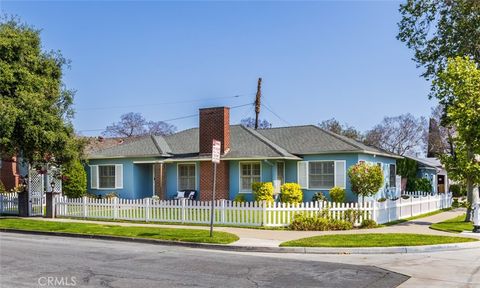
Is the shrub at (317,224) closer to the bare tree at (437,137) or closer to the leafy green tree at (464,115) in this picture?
the leafy green tree at (464,115)

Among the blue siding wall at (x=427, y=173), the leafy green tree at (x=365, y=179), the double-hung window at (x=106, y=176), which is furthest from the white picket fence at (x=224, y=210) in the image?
the blue siding wall at (x=427, y=173)

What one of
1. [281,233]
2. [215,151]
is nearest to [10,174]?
[281,233]

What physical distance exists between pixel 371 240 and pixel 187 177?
15228mm

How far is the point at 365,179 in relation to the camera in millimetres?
22469

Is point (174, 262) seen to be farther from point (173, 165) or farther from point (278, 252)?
point (173, 165)

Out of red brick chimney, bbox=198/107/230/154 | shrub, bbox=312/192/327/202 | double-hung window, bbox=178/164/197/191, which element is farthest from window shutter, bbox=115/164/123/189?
shrub, bbox=312/192/327/202

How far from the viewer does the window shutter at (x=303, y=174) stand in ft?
86.4

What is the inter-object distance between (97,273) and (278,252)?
210 inches

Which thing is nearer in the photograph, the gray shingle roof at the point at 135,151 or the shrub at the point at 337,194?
the shrub at the point at 337,194

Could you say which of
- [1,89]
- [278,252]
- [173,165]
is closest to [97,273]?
[278,252]

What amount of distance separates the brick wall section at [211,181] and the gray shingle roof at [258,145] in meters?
0.63

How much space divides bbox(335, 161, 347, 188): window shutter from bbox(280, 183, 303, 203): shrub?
210 centimetres

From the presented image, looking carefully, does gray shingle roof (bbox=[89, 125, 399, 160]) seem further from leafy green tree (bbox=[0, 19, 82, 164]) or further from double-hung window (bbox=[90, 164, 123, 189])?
leafy green tree (bbox=[0, 19, 82, 164])

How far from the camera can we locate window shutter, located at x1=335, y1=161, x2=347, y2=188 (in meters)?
25.3
